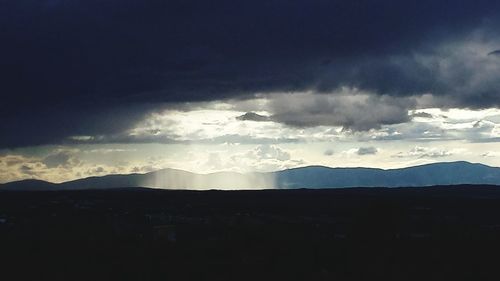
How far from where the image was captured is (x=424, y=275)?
2466 inches

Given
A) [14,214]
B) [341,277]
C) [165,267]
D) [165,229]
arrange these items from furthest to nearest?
[14,214]
[165,229]
[165,267]
[341,277]

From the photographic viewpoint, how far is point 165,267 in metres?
67.1

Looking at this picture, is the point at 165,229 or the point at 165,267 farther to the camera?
the point at 165,229

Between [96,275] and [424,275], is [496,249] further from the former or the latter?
[96,275]

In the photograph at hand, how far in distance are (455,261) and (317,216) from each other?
4513 inches

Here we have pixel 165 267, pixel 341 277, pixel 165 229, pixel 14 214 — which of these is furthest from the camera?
pixel 14 214

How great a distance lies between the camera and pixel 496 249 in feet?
274

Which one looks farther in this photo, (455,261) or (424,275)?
(455,261)

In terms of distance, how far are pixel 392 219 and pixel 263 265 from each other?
4376cm

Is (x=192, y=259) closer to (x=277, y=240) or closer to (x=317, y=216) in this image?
(x=277, y=240)

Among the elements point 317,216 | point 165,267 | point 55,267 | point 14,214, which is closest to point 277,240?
point 165,267

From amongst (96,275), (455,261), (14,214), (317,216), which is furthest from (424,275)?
(14,214)

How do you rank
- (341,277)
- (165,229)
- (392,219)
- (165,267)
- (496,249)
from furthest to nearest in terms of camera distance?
1. (165,229)
2. (392,219)
3. (496,249)
4. (165,267)
5. (341,277)

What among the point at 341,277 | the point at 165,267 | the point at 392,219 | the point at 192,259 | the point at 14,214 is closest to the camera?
the point at 341,277
